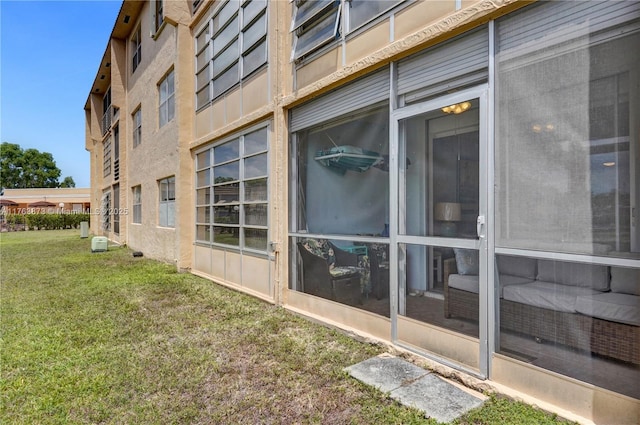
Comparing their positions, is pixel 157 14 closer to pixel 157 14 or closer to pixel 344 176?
pixel 157 14

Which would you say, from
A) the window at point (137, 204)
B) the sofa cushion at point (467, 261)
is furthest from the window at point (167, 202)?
the sofa cushion at point (467, 261)

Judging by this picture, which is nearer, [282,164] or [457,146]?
[457,146]

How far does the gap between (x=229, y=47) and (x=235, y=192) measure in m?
3.08

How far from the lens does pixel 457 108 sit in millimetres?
3395

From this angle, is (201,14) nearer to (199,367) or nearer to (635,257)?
(199,367)

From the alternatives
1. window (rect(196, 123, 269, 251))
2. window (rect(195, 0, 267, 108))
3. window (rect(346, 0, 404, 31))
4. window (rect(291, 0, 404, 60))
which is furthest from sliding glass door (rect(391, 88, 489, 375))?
window (rect(195, 0, 267, 108))

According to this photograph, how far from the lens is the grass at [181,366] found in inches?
112

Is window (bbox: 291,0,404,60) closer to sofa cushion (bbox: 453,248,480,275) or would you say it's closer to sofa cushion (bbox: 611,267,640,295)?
sofa cushion (bbox: 453,248,480,275)

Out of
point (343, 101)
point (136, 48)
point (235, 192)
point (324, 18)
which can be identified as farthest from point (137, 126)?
point (343, 101)

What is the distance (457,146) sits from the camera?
3395 mm

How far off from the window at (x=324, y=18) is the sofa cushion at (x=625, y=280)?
3.33m

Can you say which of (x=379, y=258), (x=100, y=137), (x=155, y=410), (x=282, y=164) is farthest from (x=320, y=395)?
(x=100, y=137)

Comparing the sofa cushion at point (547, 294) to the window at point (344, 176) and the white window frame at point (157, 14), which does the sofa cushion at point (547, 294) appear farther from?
the white window frame at point (157, 14)

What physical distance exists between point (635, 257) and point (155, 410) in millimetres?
3670
